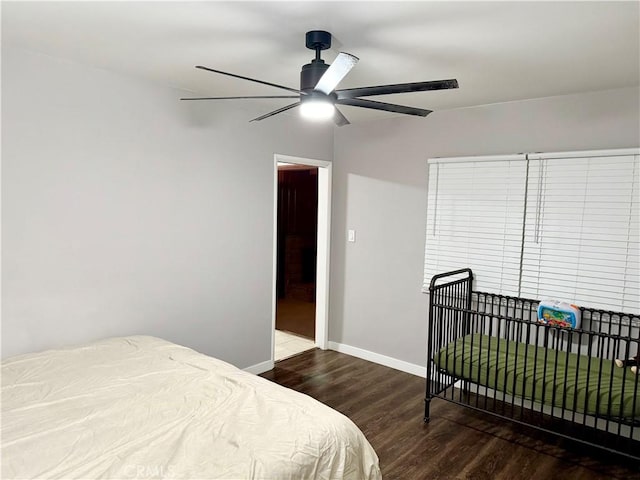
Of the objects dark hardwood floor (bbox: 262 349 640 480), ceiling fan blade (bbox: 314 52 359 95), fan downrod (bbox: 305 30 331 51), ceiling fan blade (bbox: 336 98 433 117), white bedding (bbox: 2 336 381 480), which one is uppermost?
fan downrod (bbox: 305 30 331 51)

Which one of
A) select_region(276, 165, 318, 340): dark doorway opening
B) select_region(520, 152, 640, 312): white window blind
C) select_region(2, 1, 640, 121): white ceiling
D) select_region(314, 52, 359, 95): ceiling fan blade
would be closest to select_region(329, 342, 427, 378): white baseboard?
select_region(520, 152, 640, 312): white window blind

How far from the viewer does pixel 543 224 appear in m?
3.19

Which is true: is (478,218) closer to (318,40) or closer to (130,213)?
(318,40)

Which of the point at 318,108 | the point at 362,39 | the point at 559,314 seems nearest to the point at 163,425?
the point at 318,108

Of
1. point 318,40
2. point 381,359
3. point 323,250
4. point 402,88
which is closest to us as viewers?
point 402,88

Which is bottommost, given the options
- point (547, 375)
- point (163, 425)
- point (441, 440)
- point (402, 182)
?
point (441, 440)

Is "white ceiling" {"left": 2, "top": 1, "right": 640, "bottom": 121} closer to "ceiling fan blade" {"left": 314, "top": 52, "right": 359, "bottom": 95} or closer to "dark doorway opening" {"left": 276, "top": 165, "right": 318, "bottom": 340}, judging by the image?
"ceiling fan blade" {"left": 314, "top": 52, "right": 359, "bottom": 95}

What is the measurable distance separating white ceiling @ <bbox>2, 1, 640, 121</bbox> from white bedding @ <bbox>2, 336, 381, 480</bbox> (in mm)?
1717

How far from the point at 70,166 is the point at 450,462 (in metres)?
2.92

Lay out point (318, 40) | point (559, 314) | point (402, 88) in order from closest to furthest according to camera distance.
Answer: point (402, 88), point (318, 40), point (559, 314)

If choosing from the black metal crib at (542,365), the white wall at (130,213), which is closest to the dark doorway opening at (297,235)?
the white wall at (130,213)

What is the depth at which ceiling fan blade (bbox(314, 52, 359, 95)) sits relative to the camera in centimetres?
166

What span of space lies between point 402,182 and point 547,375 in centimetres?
199

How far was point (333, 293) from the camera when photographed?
4.52 m
